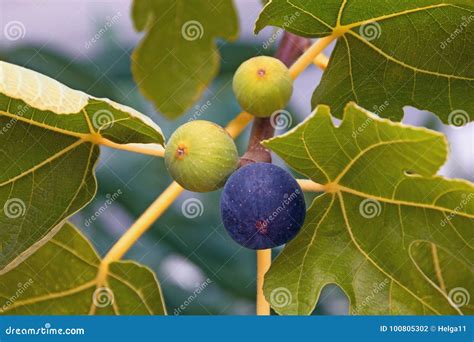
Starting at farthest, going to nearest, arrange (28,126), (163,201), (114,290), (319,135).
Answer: (114,290) < (163,201) < (28,126) < (319,135)

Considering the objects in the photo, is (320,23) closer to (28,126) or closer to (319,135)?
(319,135)

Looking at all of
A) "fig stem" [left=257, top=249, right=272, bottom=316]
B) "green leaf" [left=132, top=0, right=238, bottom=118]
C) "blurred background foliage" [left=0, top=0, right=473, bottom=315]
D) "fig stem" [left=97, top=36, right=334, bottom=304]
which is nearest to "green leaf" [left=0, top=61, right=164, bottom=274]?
"fig stem" [left=97, top=36, right=334, bottom=304]

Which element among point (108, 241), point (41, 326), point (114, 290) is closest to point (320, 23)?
point (114, 290)

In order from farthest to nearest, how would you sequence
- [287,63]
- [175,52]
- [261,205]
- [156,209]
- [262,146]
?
[175,52]
[287,63]
[156,209]
[262,146]
[261,205]

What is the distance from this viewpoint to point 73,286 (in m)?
1.40

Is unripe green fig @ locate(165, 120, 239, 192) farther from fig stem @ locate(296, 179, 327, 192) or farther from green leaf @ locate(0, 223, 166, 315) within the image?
green leaf @ locate(0, 223, 166, 315)

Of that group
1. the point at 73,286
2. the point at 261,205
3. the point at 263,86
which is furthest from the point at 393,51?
the point at 73,286

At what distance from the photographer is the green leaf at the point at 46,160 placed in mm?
1090

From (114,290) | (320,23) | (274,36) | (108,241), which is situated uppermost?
(320,23)

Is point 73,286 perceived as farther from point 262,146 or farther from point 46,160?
point 262,146

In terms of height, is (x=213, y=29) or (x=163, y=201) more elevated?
(x=213, y=29)

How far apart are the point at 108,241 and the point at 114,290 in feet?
1.56

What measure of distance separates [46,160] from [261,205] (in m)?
0.37

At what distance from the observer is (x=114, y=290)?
1393 millimetres
